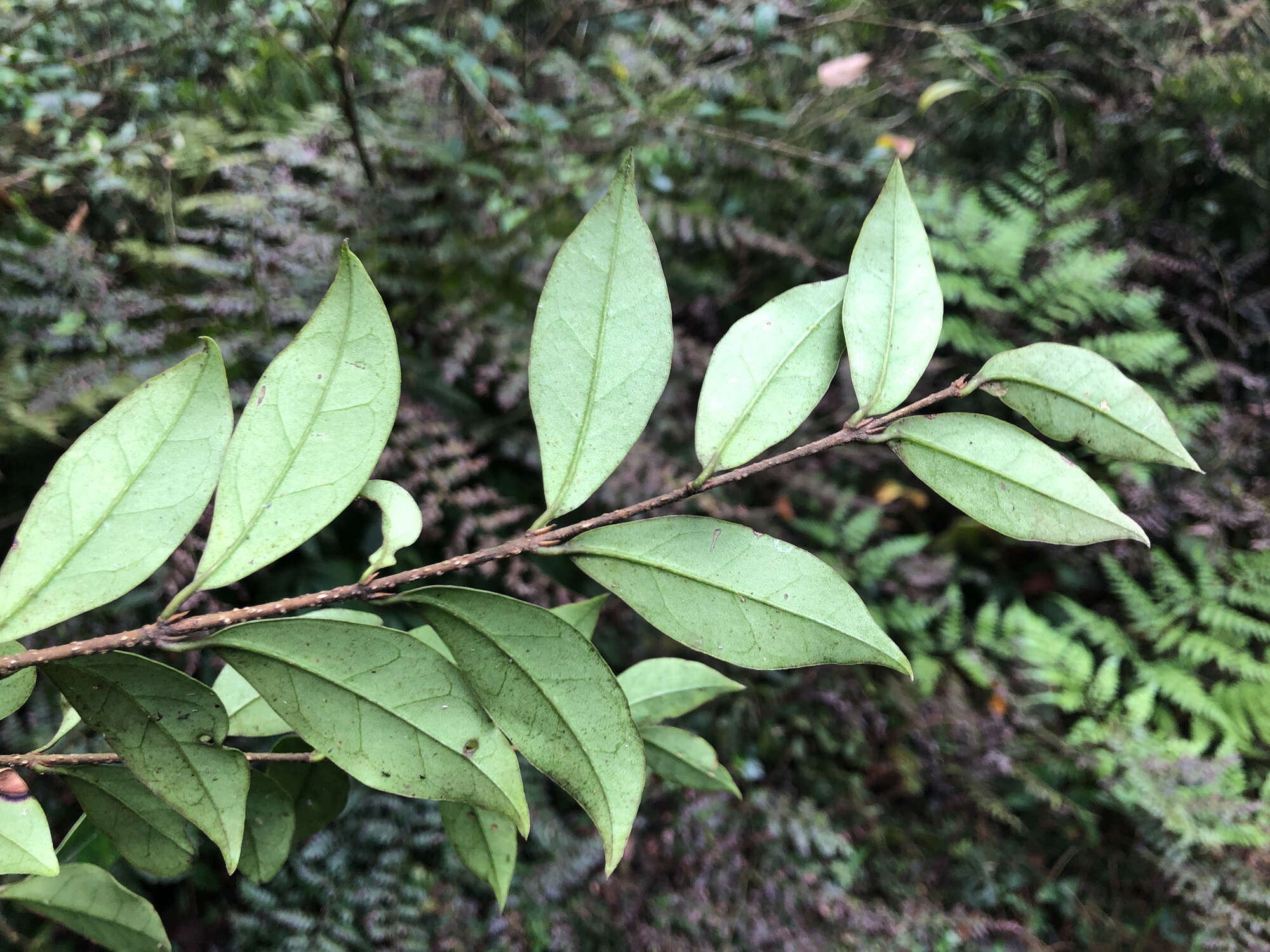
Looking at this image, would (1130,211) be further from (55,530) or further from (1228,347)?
(55,530)

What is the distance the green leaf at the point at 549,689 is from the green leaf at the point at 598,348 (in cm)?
6

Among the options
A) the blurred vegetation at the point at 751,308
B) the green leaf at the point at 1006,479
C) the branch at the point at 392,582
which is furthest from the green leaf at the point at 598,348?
the blurred vegetation at the point at 751,308

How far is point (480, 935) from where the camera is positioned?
118 cm

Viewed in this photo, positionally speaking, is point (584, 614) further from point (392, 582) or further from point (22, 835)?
point (22, 835)

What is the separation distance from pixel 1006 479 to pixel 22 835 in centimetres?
47

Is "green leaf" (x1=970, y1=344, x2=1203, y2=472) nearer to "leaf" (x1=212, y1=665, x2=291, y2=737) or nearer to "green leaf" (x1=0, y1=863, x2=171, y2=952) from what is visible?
"leaf" (x1=212, y1=665, x2=291, y2=737)

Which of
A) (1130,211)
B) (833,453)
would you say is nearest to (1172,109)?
(1130,211)

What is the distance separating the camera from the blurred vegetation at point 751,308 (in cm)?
117

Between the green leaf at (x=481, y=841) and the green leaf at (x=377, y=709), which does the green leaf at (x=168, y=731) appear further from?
the green leaf at (x=481, y=841)

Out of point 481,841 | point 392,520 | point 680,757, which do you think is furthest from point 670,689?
point 392,520

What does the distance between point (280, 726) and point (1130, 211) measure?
2.29 metres

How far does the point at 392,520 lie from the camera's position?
332mm

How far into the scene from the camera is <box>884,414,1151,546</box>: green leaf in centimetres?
32

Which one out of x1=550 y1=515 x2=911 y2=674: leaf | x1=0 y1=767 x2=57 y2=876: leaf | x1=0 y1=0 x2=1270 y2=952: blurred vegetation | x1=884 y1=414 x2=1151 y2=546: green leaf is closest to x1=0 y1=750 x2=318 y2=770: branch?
x1=0 y1=767 x2=57 y2=876: leaf
